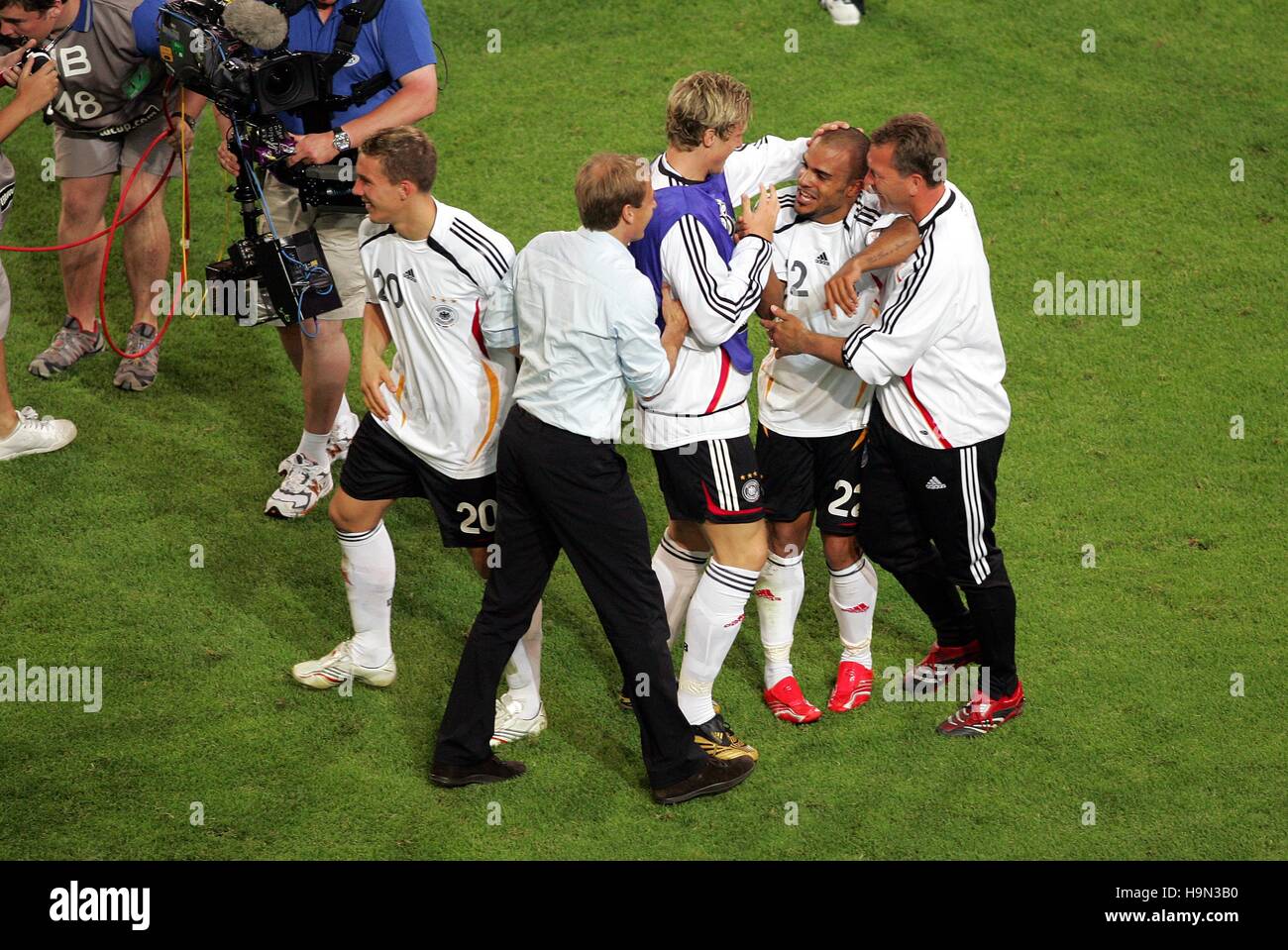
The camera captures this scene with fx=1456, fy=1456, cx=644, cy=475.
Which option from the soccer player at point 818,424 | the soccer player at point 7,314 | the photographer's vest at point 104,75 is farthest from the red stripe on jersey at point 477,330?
the photographer's vest at point 104,75

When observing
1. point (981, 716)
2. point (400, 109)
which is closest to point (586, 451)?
point (981, 716)

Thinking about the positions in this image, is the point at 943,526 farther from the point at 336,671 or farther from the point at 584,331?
the point at 336,671

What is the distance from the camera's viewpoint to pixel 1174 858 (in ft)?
13.7

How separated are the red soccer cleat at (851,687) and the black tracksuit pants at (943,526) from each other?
314mm

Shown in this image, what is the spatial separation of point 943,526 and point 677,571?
0.86 m

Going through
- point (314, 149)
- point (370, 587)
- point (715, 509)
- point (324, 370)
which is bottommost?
point (370, 587)

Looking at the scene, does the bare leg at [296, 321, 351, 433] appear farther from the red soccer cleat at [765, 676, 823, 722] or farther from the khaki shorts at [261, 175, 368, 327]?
the red soccer cleat at [765, 676, 823, 722]

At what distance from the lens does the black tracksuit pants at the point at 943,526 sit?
4.39 metres

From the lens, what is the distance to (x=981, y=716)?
464 centimetres

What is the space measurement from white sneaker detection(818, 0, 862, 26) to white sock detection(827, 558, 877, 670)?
4860 millimetres

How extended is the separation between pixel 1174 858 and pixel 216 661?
3.06 metres

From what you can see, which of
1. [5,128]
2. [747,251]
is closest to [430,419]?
[747,251]

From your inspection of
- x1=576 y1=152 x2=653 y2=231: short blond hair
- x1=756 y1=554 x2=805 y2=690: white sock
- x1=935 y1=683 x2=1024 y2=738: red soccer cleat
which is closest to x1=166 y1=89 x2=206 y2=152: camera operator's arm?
x1=576 y1=152 x2=653 y2=231: short blond hair

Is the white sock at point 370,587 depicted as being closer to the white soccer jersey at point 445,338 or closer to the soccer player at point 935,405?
the white soccer jersey at point 445,338
